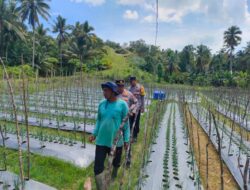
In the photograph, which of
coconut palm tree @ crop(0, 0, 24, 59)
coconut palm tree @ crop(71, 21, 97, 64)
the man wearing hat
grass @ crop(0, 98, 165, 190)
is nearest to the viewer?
grass @ crop(0, 98, 165, 190)

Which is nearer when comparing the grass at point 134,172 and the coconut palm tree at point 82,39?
the grass at point 134,172

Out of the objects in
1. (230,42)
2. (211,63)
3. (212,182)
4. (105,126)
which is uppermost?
(230,42)

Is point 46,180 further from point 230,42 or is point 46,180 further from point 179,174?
point 230,42

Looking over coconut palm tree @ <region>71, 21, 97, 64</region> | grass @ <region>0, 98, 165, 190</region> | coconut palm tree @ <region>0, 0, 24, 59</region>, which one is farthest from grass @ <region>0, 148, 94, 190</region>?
coconut palm tree @ <region>71, 21, 97, 64</region>

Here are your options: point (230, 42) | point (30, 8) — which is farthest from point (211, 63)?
point (30, 8)

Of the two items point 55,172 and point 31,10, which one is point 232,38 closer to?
point 31,10

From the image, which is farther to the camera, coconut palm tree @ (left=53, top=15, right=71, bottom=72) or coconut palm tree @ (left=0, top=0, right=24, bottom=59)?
coconut palm tree @ (left=53, top=15, right=71, bottom=72)

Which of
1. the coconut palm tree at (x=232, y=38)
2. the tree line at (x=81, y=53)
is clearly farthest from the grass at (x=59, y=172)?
the coconut palm tree at (x=232, y=38)

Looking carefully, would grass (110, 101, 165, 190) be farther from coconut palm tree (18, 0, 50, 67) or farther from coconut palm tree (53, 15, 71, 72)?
coconut palm tree (53, 15, 71, 72)

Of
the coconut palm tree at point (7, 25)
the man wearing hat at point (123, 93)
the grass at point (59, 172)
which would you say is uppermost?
the coconut palm tree at point (7, 25)

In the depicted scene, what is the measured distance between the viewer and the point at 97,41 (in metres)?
38.1

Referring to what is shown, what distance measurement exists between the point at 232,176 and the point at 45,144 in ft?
10.7

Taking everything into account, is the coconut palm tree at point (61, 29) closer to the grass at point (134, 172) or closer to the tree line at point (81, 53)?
the tree line at point (81, 53)

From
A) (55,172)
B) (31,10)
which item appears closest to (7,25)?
(31,10)
